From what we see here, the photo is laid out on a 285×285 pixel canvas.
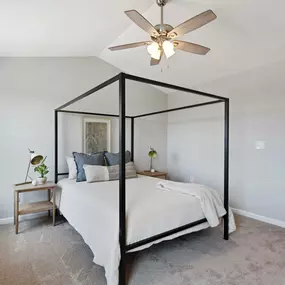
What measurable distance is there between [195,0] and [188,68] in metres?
1.54

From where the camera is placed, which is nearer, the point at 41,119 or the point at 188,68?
the point at 41,119

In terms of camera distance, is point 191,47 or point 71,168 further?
point 71,168

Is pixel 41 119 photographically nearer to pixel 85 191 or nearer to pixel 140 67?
pixel 85 191

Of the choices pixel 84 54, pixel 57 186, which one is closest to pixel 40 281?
pixel 57 186

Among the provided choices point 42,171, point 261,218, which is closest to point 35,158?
point 42,171

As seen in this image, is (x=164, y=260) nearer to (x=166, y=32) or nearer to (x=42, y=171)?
(x=42, y=171)

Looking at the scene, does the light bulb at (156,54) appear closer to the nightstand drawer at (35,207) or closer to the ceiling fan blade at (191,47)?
the ceiling fan blade at (191,47)

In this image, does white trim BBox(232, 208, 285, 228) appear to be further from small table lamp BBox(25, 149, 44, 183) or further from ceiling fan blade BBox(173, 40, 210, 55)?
small table lamp BBox(25, 149, 44, 183)

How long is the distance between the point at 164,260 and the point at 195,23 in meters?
2.35

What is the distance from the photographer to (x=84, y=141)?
3959 millimetres

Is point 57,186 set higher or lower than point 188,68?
lower

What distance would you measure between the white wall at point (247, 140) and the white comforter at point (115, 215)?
5.13ft

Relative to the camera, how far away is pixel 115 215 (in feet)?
6.32

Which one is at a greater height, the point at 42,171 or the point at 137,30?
the point at 137,30
